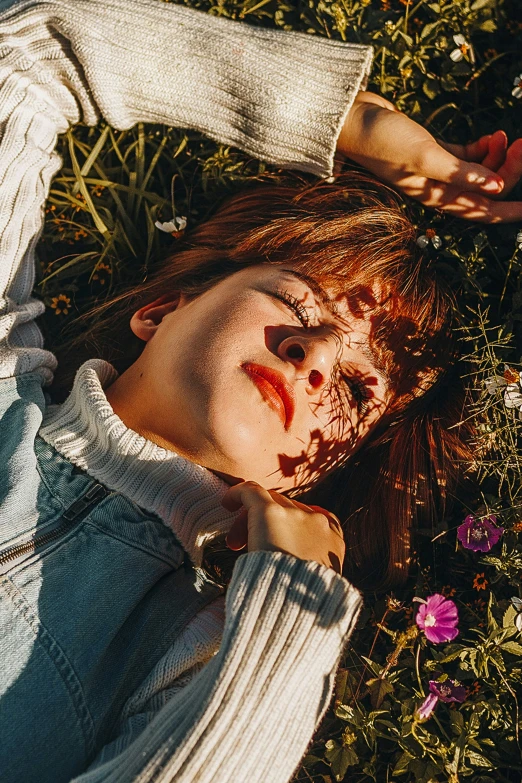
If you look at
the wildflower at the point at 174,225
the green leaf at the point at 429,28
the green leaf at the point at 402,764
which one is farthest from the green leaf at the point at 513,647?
the green leaf at the point at 429,28

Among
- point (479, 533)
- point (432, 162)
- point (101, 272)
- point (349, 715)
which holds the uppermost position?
point (432, 162)

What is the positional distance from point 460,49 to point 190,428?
6.60 feet

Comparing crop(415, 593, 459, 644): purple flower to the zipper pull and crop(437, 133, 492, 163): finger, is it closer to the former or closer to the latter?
the zipper pull

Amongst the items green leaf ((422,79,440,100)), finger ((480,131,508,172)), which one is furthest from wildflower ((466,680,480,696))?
green leaf ((422,79,440,100))

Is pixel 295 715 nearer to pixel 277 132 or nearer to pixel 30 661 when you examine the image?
pixel 30 661

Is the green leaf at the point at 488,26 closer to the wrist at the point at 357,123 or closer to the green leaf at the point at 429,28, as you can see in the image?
the green leaf at the point at 429,28

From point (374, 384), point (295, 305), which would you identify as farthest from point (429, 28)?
point (374, 384)

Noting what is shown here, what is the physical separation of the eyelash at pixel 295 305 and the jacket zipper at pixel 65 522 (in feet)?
2.91

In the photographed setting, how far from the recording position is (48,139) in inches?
114

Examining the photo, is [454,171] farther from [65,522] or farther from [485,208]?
[65,522]

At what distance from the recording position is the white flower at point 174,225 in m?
3.00

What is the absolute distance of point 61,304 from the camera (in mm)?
3148

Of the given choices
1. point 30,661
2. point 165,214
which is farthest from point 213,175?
point 30,661

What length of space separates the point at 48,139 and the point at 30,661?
2.03 meters
